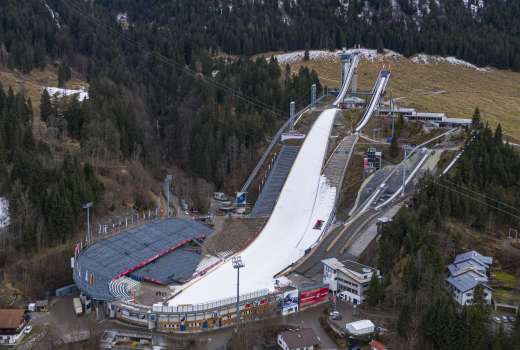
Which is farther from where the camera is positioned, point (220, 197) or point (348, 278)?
point (220, 197)

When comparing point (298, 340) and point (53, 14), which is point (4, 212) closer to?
point (298, 340)

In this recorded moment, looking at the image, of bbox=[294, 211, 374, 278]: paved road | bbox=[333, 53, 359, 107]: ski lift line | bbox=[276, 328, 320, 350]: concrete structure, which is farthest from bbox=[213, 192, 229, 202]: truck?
bbox=[276, 328, 320, 350]: concrete structure

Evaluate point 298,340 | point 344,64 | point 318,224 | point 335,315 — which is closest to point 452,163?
point 318,224

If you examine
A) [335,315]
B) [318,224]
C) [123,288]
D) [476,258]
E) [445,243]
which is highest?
[445,243]

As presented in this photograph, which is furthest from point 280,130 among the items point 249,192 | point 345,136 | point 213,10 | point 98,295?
point 213,10

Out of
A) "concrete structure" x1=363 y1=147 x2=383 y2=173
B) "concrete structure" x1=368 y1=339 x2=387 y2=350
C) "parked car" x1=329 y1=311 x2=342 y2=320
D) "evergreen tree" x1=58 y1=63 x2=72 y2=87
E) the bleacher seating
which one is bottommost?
"parked car" x1=329 y1=311 x2=342 y2=320

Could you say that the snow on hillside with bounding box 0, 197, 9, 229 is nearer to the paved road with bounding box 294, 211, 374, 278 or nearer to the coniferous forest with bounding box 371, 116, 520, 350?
the paved road with bounding box 294, 211, 374, 278
